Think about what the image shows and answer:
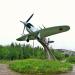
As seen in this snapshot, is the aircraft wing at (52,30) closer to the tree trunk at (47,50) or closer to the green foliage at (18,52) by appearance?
the tree trunk at (47,50)

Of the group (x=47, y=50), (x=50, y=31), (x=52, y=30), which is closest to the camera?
(x=52, y=30)

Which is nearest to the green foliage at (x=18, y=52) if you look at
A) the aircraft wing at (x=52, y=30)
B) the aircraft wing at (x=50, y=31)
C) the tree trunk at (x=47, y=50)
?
the aircraft wing at (x=50, y=31)

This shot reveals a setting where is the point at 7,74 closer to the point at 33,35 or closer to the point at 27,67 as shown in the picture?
the point at 27,67

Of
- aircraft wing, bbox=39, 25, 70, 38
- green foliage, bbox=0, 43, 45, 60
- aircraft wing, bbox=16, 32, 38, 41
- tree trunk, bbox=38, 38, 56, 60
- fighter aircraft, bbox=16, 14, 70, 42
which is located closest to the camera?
aircraft wing, bbox=39, 25, 70, 38

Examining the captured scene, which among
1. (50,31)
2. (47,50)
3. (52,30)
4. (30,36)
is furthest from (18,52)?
(52,30)

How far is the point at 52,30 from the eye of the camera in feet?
90.6

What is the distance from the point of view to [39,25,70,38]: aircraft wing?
27.0 m

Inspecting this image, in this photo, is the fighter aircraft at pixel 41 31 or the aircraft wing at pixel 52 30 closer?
the aircraft wing at pixel 52 30

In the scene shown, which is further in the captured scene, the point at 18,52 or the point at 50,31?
the point at 18,52

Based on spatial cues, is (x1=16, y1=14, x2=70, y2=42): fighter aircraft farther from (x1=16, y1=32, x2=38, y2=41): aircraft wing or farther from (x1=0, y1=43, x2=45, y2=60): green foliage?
→ (x1=0, y1=43, x2=45, y2=60): green foliage

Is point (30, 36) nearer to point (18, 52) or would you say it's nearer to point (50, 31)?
point (50, 31)

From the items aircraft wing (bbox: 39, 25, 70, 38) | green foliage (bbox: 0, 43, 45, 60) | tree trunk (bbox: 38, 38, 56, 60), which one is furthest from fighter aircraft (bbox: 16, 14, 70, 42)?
green foliage (bbox: 0, 43, 45, 60)

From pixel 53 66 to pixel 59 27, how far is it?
224 inches

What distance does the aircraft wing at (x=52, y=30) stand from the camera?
1062 inches
